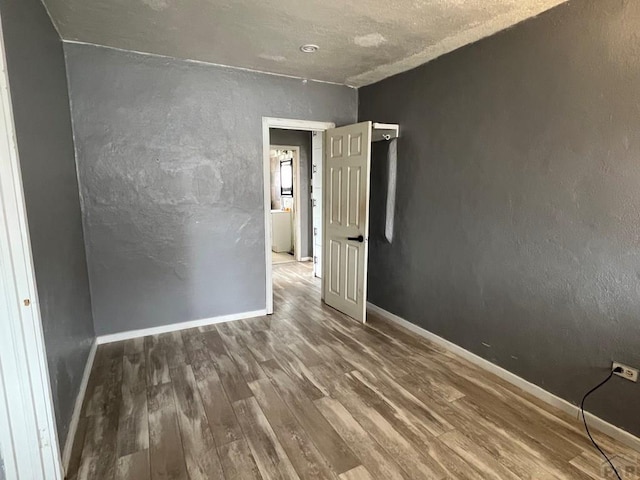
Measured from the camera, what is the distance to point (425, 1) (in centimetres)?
209

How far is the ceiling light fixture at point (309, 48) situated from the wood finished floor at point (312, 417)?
2.51 metres

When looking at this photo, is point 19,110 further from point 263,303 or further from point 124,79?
point 263,303

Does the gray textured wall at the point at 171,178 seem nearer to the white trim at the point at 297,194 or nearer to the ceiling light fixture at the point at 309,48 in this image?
the ceiling light fixture at the point at 309,48

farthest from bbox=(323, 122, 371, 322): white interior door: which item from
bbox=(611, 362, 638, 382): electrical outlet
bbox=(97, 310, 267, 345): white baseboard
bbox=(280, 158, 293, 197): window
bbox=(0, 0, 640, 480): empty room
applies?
bbox=(280, 158, 293, 197): window

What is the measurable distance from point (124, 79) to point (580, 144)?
3.41 m

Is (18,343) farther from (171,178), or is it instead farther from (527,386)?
(527,386)

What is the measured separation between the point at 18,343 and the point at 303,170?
5.35 meters

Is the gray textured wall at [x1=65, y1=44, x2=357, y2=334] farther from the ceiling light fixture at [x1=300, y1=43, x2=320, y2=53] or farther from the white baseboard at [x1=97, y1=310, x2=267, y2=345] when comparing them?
the ceiling light fixture at [x1=300, y1=43, x2=320, y2=53]

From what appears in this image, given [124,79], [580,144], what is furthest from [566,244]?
[124,79]

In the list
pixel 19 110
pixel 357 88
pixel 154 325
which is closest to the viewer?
pixel 19 110

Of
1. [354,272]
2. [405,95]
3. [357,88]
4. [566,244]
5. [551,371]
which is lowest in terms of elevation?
[551,371]

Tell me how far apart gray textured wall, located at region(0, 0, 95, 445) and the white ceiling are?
0.38 m

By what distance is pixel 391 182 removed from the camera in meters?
3.48

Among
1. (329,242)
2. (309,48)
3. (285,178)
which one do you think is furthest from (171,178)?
(285,178)
